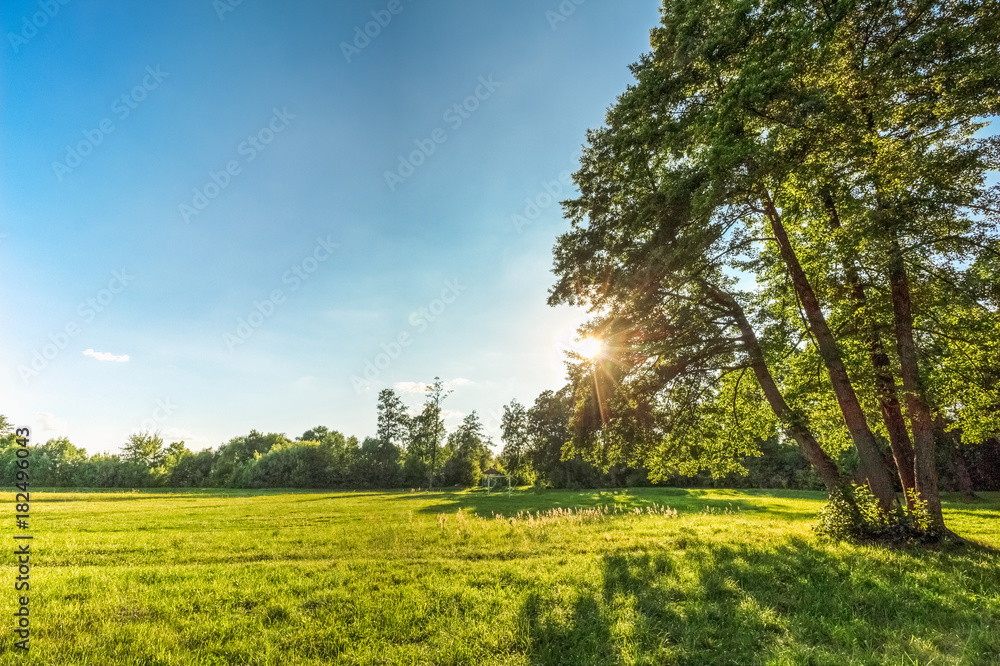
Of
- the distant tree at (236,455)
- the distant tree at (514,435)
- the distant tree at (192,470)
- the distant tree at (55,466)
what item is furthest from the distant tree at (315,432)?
the distant tree at (514,435)

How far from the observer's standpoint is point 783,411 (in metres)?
12.0

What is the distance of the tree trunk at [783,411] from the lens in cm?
1177

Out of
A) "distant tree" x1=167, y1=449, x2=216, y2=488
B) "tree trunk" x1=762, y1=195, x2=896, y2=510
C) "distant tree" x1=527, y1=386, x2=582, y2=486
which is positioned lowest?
"distant tree" x1=167, y1=449, x2=216, y2=488

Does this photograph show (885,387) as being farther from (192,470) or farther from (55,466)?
(55,466)

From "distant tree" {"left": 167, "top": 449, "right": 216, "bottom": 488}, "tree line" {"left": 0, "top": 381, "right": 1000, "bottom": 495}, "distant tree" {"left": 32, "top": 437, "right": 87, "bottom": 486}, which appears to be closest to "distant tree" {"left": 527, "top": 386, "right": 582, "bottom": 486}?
"tree line" {"left": 0, "top": 381, "right": 1000, "bottom": 495}

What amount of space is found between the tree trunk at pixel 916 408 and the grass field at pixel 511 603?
126cm

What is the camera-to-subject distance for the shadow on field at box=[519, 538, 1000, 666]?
201 inches

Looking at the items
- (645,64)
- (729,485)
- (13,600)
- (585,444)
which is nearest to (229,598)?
(13,600)

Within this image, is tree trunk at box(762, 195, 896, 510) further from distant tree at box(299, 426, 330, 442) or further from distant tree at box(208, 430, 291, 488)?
distant tree at box(299, 426, 330, 442)

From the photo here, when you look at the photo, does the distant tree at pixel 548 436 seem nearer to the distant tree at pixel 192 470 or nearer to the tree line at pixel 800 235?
the tree line at pixel 800 235

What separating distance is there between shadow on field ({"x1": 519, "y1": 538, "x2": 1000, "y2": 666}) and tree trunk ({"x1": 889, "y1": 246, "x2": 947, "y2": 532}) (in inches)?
52.4

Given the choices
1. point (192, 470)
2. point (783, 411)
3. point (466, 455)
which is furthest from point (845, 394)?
point (192, 470)

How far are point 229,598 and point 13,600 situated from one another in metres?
3.39

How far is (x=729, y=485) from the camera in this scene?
5384 cm
